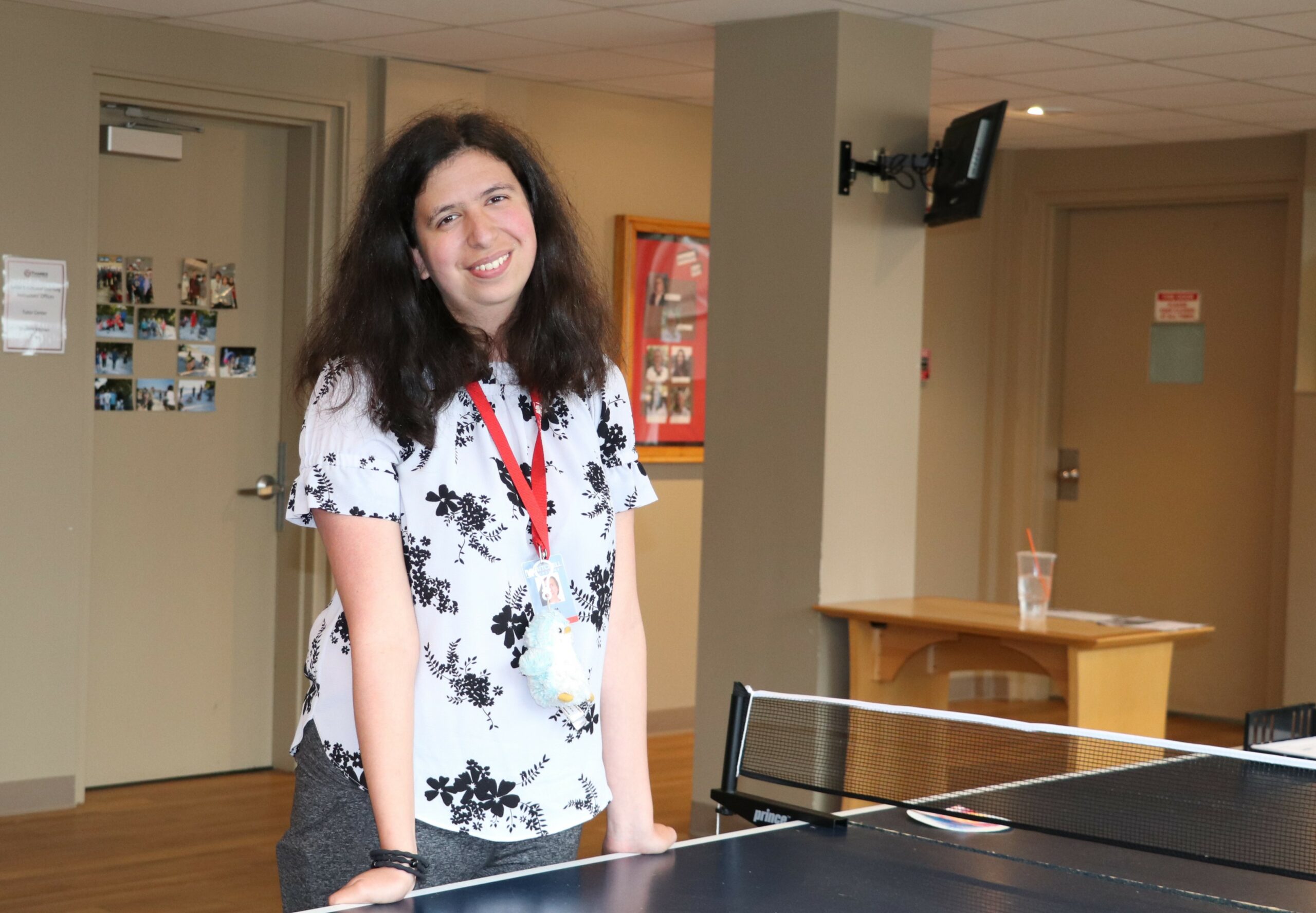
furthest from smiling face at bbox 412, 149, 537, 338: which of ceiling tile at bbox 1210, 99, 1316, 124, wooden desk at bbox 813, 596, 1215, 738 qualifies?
ceiling tile at bbox 1210, 99, 1316, 124

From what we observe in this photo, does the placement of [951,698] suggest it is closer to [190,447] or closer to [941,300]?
[941,300]

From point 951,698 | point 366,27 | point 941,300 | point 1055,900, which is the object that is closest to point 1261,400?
point 941,300

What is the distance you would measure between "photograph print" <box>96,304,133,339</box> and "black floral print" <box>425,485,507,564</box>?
3726mm

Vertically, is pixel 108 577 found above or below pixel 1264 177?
below

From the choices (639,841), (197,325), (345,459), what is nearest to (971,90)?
(197,325)

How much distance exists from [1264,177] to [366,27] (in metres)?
3.75

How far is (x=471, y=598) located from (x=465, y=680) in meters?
0.09

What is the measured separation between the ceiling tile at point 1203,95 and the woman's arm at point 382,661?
444 centimetres

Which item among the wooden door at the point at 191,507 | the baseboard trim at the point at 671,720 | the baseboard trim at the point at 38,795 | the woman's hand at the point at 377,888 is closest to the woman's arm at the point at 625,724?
the woman's hand at the point at 377,888

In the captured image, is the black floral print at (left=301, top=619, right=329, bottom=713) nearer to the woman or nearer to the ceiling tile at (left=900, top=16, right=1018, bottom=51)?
the woman

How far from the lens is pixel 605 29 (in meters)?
4.72

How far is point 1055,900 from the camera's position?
1712 mm

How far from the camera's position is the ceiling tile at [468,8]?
439cm

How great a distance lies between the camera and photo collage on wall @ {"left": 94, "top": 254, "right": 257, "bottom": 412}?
5102mm
